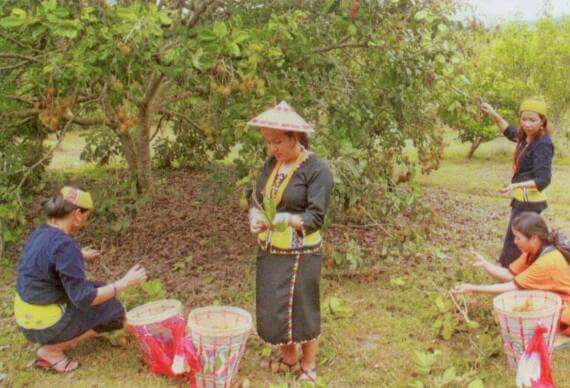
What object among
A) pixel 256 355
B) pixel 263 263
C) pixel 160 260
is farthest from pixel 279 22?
pixel 160 260

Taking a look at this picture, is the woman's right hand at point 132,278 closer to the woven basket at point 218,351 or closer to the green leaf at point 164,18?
the woven basket at point 218,351

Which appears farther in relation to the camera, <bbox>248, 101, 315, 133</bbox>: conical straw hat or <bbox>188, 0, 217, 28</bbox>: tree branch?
<bbox>188, 0, 217, 28</bbox>: tree branch

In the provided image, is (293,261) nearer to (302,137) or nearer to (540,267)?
(302,137)

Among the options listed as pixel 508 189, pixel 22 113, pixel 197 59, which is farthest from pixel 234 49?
pixel 22 113

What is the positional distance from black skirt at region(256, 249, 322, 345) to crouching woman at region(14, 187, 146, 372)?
0.70 m

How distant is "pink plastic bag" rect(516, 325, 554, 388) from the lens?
10.3 feet

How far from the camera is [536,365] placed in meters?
3.17

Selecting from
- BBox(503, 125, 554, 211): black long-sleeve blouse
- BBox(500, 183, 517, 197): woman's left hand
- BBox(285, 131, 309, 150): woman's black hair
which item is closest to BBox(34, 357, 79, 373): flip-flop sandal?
BBox(285, 131, 309, 150): woman's black hair

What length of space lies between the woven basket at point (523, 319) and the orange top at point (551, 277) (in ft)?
0.31

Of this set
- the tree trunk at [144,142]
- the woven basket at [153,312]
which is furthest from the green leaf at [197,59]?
the tree trunk at [144,142]

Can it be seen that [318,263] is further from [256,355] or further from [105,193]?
[105,193]

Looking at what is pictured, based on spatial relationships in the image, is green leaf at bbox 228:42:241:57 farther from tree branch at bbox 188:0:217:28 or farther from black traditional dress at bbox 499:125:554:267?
black traditional dress at bbox 499:125:554:267

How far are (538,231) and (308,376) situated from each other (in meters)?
1.59

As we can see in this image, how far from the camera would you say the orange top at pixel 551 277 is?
143 inches
